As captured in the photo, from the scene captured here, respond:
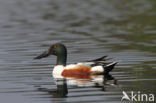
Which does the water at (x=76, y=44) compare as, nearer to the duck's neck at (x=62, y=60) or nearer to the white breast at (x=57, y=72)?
the white breast at (x=57, y=72)

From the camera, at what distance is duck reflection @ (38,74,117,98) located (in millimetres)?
11445

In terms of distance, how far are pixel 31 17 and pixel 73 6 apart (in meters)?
6.65

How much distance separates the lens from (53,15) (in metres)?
34.1

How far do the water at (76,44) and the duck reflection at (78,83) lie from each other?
0.02 m

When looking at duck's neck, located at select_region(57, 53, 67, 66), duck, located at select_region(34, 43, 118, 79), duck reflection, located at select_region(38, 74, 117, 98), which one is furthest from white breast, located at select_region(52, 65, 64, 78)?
duck reflection, located at select_region(38, 74, 117, 98)

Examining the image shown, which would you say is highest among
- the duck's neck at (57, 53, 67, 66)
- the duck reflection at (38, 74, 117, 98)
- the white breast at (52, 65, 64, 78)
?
the duck's neck at (57, 53, 67, 66)

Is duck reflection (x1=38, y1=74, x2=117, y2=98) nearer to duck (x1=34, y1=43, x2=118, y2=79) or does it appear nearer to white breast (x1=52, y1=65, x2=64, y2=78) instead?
duck (x1=34, y1=43, x2=118, y2=79)

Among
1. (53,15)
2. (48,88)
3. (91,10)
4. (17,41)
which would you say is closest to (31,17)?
(53,15)

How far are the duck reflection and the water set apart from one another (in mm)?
23

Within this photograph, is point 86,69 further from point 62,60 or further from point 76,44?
point 76,44

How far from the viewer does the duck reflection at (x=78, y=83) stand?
1144cm

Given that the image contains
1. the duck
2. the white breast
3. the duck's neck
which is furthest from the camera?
the duck's neck

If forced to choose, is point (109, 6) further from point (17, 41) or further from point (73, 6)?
point (17, 41)

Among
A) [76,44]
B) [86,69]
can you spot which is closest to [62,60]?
[86,69]
